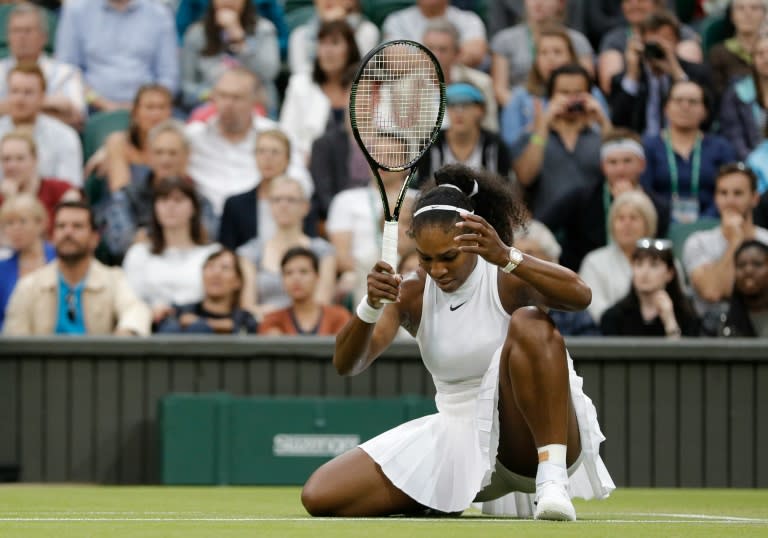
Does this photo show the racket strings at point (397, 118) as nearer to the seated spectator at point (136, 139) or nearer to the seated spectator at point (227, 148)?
the seated spectator at point (227, 148)

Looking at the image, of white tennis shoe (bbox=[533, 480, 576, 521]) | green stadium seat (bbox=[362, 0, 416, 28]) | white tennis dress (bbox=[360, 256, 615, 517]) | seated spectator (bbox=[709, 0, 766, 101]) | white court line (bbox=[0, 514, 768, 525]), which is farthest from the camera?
green stadium seat (bbox=[362, 0, 416, 28])

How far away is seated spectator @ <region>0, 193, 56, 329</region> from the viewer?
30.3 ft

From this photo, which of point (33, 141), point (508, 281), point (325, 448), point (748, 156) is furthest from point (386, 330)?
point (748, 156)

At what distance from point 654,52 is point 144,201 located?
3.87m

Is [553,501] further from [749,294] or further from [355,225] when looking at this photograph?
[355,225]

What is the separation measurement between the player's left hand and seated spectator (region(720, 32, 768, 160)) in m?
6.47

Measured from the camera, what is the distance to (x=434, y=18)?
38.0ft

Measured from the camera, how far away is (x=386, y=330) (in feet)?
17.9

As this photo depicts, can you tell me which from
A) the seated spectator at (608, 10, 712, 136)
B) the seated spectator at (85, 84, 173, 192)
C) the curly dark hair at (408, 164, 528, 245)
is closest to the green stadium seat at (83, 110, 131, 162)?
the seated spectator at (85, 84, 173, 192)

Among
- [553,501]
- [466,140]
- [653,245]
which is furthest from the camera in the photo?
[466,140]

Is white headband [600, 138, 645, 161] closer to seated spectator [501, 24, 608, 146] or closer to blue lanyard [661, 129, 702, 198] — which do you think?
blue lanyard [661, 129, 702, 198]

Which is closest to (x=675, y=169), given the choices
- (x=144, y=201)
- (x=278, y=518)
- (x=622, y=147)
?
(x=622, y=147)

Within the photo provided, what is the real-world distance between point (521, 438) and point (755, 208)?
5.29m

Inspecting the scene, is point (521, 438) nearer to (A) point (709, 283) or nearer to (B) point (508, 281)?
(B) point (508, 281)
